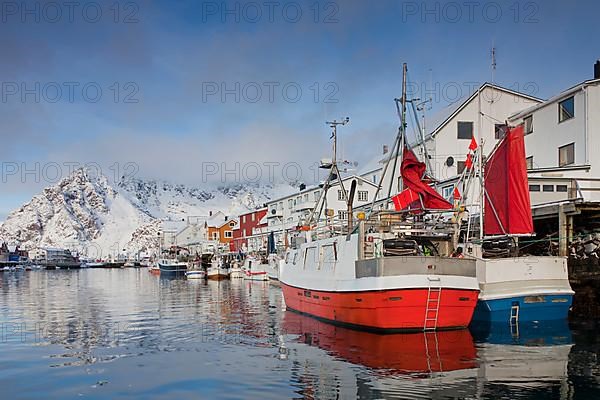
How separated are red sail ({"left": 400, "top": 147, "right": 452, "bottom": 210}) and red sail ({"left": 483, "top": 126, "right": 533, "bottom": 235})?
293 cm

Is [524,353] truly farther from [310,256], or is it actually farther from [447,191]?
[447,191]

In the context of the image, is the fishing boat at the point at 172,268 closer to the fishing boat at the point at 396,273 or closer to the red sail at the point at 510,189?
the fishing boat at the point at 396,273

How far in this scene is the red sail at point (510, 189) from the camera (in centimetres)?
2967

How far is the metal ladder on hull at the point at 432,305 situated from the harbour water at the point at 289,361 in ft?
1.41

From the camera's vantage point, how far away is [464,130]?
56.8 metres

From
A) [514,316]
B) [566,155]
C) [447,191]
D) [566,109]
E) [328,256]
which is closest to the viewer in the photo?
[514,316]

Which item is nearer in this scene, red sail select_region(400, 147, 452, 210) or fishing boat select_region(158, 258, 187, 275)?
red sail select_region(400, 147, 452, 210)

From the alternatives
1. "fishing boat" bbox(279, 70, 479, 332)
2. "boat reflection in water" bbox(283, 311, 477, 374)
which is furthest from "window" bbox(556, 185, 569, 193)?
"boat reflection in water" bbox(283, 311, 477, 374)

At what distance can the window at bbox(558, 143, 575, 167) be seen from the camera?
146 feet

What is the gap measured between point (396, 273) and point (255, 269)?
64.0 m

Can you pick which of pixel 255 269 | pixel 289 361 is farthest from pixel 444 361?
pixel 255 269

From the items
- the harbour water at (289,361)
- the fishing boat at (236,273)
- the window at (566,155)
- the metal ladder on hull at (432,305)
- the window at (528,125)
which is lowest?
the fishing boat at (236,273)

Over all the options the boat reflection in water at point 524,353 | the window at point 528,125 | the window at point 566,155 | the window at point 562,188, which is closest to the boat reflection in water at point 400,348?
the boat reflection in water at point 524,353

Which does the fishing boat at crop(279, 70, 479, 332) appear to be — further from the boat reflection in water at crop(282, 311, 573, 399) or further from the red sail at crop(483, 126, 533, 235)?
the red sail at crop(483, 126, 533, 235)
